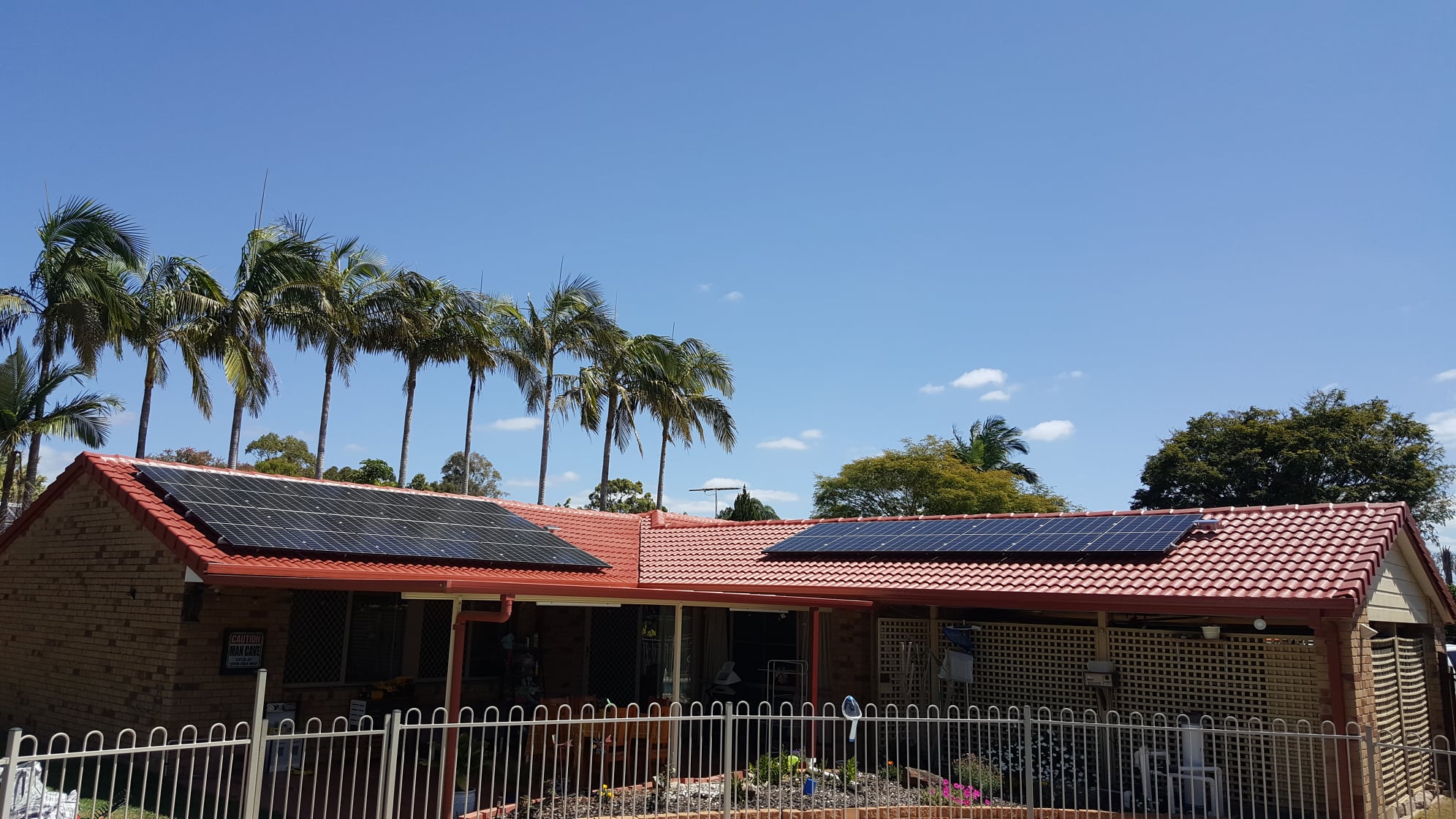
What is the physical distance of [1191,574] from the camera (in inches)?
490

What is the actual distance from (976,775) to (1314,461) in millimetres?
34283

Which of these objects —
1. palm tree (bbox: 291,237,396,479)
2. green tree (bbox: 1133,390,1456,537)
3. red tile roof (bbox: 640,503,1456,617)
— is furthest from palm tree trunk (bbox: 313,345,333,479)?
green tree (bbox: 1133,390,1456,537)

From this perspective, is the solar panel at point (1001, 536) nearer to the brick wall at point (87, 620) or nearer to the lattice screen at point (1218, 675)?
the lattice screen at point (1218, 675)

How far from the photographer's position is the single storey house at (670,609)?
11.6 metres

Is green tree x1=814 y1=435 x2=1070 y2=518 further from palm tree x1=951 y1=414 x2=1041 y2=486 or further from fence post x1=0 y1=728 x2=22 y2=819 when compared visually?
fence post x1=0 y1=728 x2=22 y2=819

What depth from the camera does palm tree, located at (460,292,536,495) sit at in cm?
Answer: 2938

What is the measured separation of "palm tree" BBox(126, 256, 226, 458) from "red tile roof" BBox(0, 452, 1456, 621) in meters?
9.63

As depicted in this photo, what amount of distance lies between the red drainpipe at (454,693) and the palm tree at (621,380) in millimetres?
20065

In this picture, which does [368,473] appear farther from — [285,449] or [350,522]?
[350,522]

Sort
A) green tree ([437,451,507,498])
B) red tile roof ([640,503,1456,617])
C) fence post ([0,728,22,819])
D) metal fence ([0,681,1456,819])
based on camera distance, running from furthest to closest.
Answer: green tree ([437,451,507,498]) < red tile roof ([640,503,1456,617]) < metal fence ([0,681,1456,819]) < fence post ([0,728,22,819])

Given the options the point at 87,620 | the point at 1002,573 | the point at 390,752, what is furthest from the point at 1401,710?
the point at 87,620

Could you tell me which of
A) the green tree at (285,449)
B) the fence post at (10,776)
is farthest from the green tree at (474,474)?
the fence post at (10,776)

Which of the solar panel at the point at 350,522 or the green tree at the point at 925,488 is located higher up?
the green tree at the point at 925,488

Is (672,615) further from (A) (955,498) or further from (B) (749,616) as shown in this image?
(A) (955,498)
